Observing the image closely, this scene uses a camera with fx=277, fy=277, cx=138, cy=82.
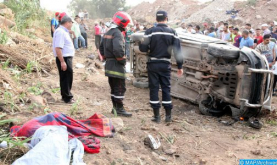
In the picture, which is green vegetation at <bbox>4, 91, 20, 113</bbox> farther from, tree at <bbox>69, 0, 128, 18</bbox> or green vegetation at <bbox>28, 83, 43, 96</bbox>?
tree at <bbox>69, 0, 128, 18</bbox>

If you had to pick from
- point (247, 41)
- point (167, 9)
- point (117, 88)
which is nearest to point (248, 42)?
point (247, 41)

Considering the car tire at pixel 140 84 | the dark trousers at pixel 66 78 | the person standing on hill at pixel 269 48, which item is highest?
the person standing on hill at pixel 269 48

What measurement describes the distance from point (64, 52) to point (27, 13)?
850 centimetres

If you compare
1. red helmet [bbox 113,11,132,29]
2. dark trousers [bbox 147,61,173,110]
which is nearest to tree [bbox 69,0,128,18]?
red helmet [bbox 113,11,132,29]

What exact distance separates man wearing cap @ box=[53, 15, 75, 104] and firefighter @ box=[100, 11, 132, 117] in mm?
644

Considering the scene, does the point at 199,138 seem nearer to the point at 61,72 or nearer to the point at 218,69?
the point at 218,69

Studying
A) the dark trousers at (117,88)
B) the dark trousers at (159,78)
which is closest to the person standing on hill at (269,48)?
the dark trousers at (159,78)

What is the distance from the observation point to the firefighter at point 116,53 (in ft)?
14.9

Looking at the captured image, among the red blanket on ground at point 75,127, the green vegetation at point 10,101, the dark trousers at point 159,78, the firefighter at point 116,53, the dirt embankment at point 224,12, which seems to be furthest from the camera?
the dirt embankment at point 224,12

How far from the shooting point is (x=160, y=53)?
4.63 meters

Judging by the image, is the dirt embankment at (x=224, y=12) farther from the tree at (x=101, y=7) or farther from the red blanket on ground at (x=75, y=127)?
the red blanket on ground at (x=75, y=127)

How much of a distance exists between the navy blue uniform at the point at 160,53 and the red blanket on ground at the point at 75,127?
127cm

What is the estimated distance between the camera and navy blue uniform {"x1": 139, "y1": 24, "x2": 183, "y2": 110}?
Answer: 462 centimetres

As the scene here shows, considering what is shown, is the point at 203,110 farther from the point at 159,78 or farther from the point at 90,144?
the point at 90,144
